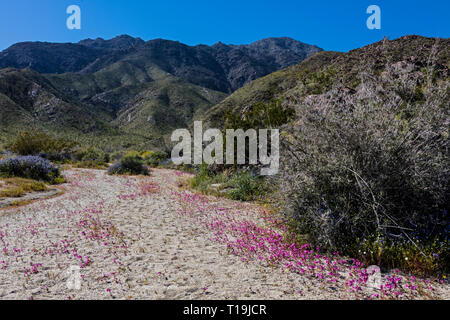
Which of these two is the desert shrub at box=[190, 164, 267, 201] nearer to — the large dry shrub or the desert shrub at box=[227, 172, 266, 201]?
the desert shrub at box=[227, 172, 266, 201]

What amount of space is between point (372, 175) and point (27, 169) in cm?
1372

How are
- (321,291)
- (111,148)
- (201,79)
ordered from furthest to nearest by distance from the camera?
(201,79) → (111,148) → (321,291)

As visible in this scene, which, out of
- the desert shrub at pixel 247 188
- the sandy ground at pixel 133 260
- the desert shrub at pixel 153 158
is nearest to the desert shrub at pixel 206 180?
the desert shrub at pixel 247 188

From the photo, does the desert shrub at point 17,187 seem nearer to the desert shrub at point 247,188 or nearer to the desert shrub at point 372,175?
the desert shrub at point 247,188

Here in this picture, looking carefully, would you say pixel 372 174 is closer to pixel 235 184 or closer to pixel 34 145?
pixel 235 184

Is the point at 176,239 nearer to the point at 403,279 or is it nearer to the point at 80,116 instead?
the point at 403,279

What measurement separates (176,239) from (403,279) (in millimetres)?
3492

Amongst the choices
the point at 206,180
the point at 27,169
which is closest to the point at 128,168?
the point at 27,169

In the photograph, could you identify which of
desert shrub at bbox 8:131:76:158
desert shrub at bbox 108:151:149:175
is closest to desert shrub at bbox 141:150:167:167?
desert shrub at bbox 108:151:149:175

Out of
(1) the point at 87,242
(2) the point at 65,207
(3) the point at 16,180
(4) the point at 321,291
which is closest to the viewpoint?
(4) the point at 321,291

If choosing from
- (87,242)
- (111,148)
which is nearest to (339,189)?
(87,242)

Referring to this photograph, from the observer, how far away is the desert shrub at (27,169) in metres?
11.2

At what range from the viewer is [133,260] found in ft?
12.0

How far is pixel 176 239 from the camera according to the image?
4.59 metres
